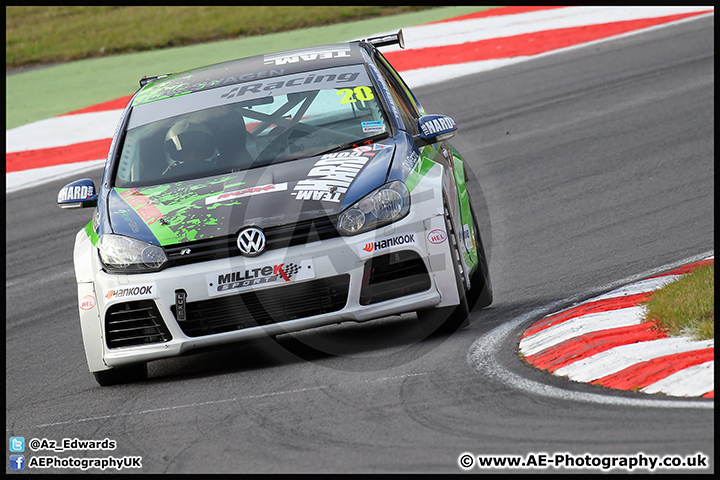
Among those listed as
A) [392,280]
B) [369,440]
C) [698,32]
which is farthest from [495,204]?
[698,32]

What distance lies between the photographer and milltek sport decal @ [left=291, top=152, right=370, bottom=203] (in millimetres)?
4926

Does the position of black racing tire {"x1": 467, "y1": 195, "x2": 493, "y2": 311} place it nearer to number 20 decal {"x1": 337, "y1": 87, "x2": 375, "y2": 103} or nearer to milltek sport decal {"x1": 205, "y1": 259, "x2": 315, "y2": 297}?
number 20 decal {"x1": 337, "y1": 87, "x2": 375, "y2": 103}

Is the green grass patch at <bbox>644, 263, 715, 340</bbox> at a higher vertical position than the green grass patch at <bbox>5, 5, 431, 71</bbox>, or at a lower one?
lower

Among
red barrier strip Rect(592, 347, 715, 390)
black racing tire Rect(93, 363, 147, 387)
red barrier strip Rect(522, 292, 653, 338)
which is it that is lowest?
black racing tire Rect(93, 363, 147, 387)

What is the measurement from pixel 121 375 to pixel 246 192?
47.4 inches

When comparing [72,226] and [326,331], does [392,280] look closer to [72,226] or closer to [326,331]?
[326,331]

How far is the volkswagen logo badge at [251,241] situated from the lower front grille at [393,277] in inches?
20.7

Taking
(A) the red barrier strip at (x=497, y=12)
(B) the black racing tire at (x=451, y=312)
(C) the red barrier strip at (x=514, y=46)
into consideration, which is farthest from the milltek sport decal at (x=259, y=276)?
(A) the red barrier strip at (x=497, y=12)

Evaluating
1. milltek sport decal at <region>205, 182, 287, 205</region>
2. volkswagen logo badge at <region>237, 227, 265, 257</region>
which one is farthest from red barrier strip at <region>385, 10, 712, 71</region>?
volkswagen logo badge at <region>237, 227, 265, 257</region>

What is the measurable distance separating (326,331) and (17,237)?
484cm

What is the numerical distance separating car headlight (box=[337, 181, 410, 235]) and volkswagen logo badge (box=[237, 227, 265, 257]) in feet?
1.27

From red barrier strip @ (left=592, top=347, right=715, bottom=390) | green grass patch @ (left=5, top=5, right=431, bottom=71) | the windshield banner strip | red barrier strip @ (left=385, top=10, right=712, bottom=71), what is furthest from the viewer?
green grass patch @ (left=5, top=5, right=431, bottom=71)

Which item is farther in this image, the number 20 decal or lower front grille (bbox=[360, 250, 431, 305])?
the number 20 decal

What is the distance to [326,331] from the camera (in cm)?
574
